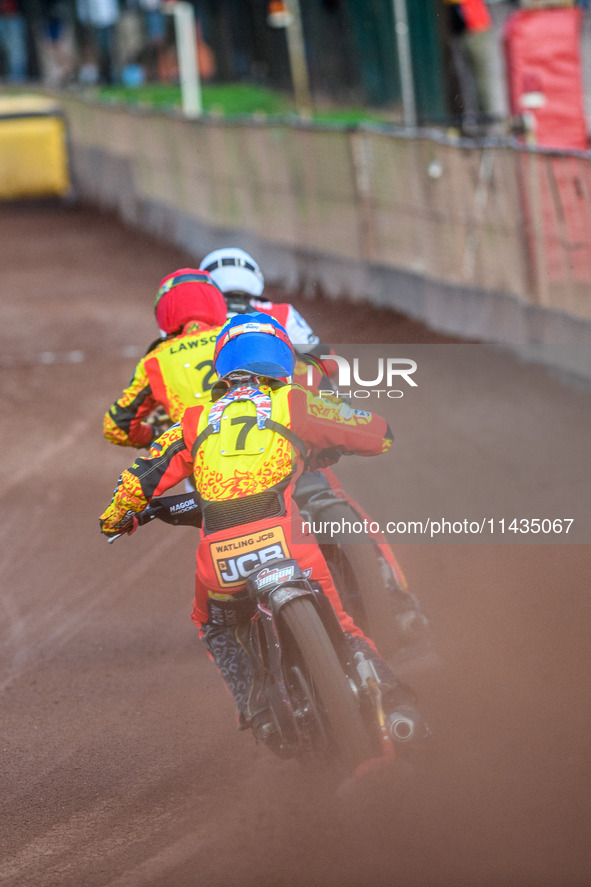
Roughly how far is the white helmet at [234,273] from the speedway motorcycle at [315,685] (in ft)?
8.73

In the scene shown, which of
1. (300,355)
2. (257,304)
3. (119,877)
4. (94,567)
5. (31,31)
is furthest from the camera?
(31,31)

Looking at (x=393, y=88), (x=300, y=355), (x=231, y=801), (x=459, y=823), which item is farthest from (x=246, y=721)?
(x=393, y=88)

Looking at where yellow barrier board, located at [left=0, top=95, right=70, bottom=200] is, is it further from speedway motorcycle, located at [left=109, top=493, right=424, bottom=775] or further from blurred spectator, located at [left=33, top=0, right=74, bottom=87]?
blurred spectator, located at [left=33, top=0, right=74, bottom=87]

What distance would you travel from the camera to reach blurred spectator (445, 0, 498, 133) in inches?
695

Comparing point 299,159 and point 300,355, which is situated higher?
point 300,355

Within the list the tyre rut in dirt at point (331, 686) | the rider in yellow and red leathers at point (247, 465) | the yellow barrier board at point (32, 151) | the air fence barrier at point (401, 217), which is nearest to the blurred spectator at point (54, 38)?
the yellow barrier board at point (32, 151)

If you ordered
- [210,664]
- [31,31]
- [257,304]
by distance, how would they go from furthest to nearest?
[31,31]
[257,304]
[210,664]

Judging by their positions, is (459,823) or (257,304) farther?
(257,304)

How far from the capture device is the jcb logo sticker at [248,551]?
481cm

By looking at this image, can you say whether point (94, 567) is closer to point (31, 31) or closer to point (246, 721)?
point (246, 721)

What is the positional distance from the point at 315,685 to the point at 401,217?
1052 cm

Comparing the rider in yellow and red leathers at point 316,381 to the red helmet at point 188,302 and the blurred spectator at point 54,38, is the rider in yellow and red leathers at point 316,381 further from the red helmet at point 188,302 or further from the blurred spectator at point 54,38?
the blurred spectator at point 54,38

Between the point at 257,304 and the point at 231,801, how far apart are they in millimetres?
3181

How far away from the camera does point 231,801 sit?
486 cm
